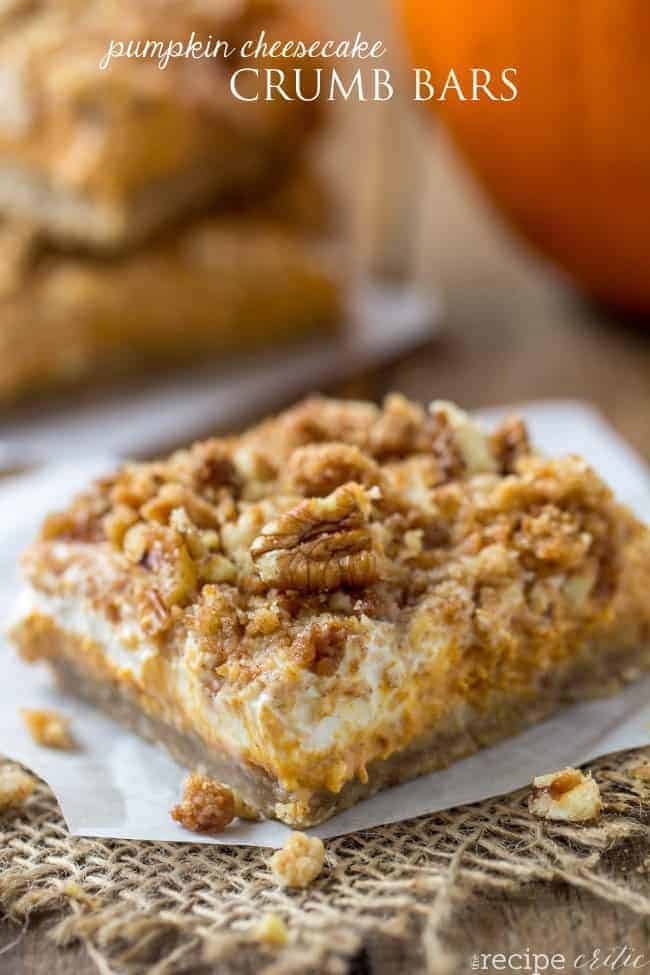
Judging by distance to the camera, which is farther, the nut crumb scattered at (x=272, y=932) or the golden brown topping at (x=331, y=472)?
the golden brown topping at (x=331, y=472)

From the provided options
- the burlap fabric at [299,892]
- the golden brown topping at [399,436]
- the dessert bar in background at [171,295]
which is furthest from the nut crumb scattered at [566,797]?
the dessert bar in background at [171,295]

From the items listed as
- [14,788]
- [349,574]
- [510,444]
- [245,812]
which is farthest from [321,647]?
[510,444]

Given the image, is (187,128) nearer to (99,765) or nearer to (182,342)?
(182,342)

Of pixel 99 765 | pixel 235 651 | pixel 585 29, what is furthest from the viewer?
pixel 585 29

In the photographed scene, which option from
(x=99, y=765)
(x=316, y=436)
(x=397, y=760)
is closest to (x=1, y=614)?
(x=99, y=765)

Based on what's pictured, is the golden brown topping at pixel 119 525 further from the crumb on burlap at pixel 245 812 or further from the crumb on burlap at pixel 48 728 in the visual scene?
the crumb on burlap at pixel 245 812

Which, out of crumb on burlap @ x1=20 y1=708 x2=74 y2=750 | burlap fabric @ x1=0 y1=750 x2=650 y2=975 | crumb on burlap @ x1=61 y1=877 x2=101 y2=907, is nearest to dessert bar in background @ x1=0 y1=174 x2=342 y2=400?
crumb on burlap @ x1=20 y1=708 x2=74 y2=750
